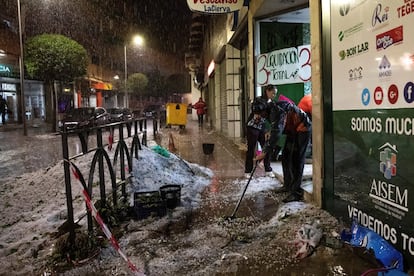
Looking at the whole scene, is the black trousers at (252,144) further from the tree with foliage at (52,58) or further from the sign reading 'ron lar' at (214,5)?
the tree with foliage at (52,58)

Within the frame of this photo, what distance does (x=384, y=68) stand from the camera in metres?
3.30

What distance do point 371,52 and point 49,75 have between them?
879 inches

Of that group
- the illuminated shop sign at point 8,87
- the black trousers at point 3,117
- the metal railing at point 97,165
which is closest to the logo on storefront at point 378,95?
the metal railing at point 97,165

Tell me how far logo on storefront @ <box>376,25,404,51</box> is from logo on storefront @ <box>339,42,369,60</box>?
225 millimetres

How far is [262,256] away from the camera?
12.5ft

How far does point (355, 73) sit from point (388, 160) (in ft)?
3.28

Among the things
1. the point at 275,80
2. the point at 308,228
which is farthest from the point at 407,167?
the point at 275,80

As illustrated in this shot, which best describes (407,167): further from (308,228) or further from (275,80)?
(275,80)

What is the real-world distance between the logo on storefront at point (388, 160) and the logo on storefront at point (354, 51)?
3.12 ft

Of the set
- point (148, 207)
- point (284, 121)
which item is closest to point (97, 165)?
point (148, 207)

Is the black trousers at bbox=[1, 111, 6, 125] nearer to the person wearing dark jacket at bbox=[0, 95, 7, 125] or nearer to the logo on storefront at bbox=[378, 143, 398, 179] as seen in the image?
the person wearing dark jacket at bbox=[0, 95, 7, 125]

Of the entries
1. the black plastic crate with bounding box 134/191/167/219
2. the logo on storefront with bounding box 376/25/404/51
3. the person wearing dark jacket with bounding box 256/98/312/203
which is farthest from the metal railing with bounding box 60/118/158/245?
the logo on storefront with bounding box 376/25/404/51

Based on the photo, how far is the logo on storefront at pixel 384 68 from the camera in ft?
10.6

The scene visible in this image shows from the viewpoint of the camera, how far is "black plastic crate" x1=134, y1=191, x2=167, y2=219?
16.7ft
